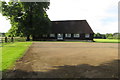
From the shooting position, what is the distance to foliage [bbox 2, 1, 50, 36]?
30.5 metres

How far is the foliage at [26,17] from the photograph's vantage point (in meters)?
30.5

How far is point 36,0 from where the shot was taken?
3159 cm

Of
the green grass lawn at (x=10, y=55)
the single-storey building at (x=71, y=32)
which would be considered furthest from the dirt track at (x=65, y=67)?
the single-storey building at (x=71, y=32)

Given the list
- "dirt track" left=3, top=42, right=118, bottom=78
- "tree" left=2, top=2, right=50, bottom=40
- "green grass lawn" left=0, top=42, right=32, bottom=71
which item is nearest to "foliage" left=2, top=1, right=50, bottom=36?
"tree" left=2, top=2, right=50, bottom=40

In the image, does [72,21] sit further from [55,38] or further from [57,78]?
[57,78]

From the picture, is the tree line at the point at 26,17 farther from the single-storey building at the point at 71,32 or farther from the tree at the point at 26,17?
the single-storey building at the point at 71,32

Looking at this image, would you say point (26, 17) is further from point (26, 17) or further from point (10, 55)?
point (10, 55)

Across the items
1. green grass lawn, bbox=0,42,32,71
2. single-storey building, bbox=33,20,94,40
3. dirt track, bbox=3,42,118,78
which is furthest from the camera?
single-storey building, bbox=33,20,94,40

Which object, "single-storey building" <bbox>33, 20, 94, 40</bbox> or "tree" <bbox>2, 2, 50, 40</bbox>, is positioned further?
"single-storey building" <bbox>33, 20, 94, 40</bbox>

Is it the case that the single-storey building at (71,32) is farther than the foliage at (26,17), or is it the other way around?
A: the single-storey building at (71,32)

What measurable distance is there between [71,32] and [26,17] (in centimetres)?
1521

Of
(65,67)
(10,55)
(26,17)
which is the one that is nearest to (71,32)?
(26,17)

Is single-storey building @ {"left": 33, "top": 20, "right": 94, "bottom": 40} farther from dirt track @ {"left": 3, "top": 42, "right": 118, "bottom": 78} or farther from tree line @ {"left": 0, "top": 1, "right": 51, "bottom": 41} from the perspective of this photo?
dirt track @ {"left": 3, "top": 42, "right": 118, "bottom": 78}

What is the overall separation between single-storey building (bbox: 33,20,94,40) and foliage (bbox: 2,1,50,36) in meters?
4.72
